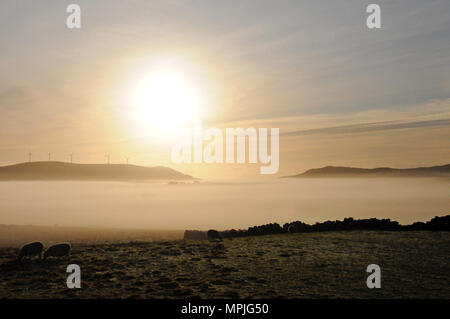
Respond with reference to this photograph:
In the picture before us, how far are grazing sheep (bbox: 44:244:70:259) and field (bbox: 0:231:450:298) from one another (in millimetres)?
531

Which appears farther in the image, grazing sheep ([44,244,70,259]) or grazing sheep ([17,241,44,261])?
grazing sheep ([44,244,70,259])

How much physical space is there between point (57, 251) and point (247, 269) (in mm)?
13235

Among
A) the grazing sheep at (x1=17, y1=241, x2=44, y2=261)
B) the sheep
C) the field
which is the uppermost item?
the grazing sheep at (x1=17, y1=241, x2=44, y2=261)

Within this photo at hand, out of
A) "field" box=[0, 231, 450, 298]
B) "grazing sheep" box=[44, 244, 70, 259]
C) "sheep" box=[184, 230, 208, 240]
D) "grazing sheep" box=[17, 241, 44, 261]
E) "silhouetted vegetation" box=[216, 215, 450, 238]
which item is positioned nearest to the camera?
"field" box=[0, 231, 450, 298]

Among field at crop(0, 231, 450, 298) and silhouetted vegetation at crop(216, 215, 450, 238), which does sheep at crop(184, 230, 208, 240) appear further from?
field at crop(0, 231, 450, 298)

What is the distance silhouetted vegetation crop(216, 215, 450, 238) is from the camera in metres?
32.4

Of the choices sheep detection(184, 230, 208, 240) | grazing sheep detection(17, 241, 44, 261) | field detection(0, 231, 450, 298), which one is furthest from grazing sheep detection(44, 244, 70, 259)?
sheep detection(184, 230, 208, 240)

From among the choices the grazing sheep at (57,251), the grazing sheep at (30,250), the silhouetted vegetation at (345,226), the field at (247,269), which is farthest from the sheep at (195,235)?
the grazing sheep at (30,250)

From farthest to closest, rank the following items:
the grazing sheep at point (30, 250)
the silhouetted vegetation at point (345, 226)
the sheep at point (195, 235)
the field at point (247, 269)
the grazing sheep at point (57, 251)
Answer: the sheep at point (195, 235), the silhouetted vegetation at point (345, 226), the grazing sheep at point (57, 251), the grazing sheep at point (30, 250), the field at point (247, 269)

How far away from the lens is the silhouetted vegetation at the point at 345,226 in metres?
32.4

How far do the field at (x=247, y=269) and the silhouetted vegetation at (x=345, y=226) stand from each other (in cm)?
370

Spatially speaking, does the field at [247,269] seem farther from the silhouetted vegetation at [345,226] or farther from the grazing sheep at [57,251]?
the silhouetted vegetation at [345,226]

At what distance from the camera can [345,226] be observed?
3356cm
